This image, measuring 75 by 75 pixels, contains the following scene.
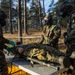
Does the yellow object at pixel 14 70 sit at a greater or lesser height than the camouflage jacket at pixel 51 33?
lesser

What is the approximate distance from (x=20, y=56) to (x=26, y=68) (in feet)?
2.22

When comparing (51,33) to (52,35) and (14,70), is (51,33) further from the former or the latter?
(14,70)

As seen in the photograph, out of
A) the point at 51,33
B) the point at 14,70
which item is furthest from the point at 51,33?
the point at 14,70

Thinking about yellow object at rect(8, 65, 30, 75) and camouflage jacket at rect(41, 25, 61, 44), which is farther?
camouflage jacket at rect(41, 25, 61, 44)

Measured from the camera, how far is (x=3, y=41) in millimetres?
3893

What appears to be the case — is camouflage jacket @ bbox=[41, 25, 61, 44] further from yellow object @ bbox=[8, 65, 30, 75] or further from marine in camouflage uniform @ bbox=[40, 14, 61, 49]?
yellow object @ bbox=[8, 65, 30, 75]

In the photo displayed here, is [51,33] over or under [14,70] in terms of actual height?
over

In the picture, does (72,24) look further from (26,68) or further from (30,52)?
(26,68)

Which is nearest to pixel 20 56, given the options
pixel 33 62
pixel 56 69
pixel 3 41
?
pixel 33 62

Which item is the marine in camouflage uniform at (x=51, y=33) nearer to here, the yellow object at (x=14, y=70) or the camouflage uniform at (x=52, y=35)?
the camouflage uniform at (x=52, y=35)

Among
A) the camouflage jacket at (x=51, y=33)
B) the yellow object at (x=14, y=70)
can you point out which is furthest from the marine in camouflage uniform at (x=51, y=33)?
the yellow object at (x=14, y=70)

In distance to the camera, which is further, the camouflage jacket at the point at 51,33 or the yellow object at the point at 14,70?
the camouflage jacket at the point at 51,33

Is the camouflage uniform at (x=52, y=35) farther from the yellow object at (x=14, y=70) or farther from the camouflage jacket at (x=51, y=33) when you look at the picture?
the yellow object at (x=14, y=70)

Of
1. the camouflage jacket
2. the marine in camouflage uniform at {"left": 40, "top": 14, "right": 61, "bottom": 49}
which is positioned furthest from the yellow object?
the camouflage jacket
